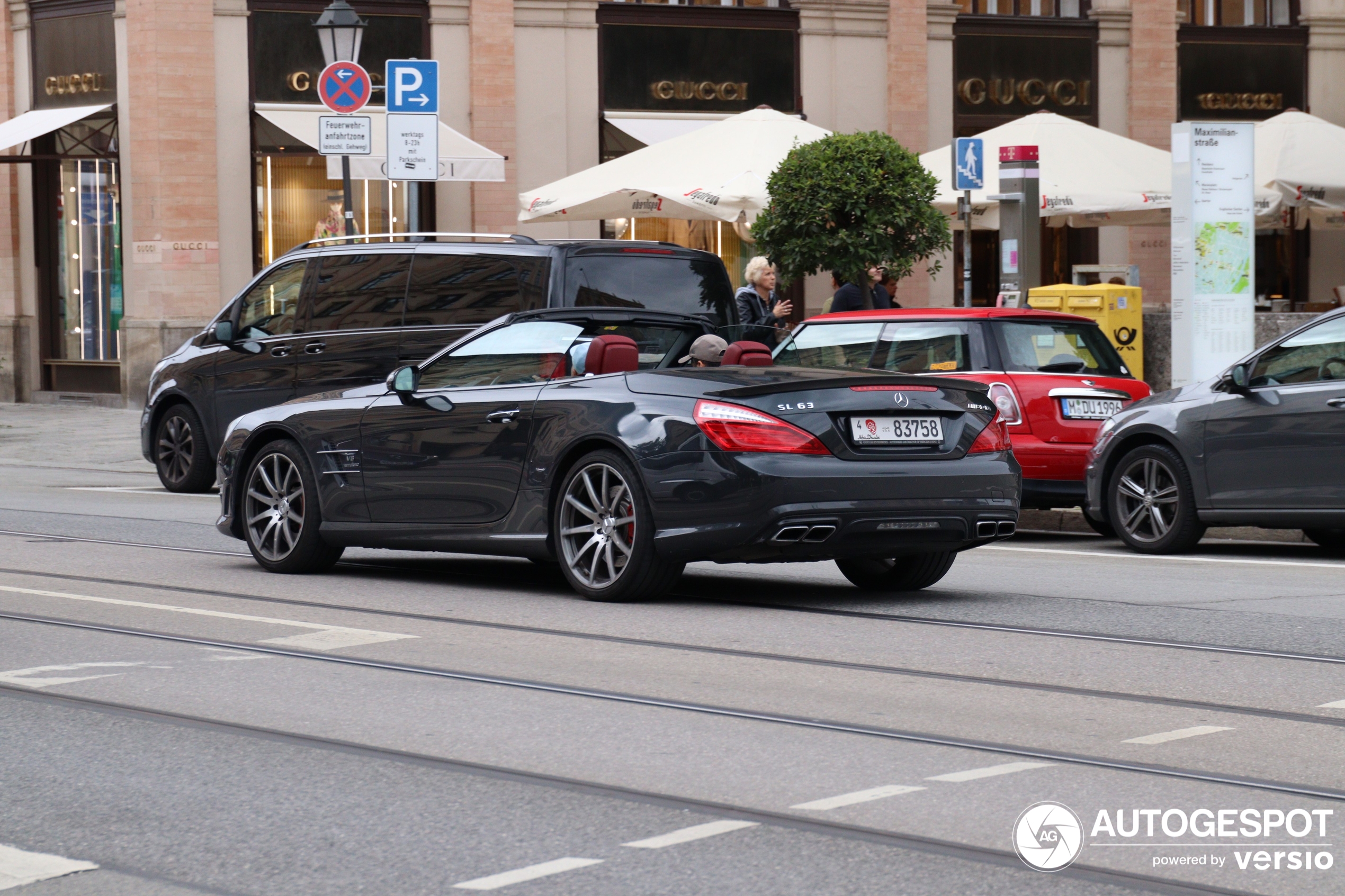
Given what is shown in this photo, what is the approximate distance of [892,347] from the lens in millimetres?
12922

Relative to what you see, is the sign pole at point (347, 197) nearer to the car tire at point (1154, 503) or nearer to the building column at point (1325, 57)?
the car tire at point (1154, 503)

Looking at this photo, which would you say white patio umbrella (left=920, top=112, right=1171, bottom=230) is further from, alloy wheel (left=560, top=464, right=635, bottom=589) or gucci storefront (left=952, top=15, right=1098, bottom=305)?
alloy wheel (left=560, top=464, right=635, bottom=589)

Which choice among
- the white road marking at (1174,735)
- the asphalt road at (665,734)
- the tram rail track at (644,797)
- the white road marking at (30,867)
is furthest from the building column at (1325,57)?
the white road marking at (30,867)

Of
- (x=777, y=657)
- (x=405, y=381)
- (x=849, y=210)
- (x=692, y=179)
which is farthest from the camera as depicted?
(x=692, y=179)

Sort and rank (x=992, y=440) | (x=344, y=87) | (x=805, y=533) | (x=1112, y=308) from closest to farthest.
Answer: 1. (x=805, y=533)
2. (x=992, y=440)
3. (x=1112, y=308)
4. (x=344, y=87)

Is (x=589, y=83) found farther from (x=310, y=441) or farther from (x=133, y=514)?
(x=310, y=441)

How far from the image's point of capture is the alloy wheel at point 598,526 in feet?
29.1

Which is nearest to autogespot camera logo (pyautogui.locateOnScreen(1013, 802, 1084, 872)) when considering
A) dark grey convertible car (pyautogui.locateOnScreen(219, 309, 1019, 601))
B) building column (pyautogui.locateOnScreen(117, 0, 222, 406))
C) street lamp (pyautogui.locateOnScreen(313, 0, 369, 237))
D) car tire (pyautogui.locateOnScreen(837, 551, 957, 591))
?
dark grey convertible car (pyautogui.locateOnScreen(219, 309, 1019, 601))

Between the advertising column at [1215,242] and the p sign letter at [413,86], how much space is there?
6373 mm

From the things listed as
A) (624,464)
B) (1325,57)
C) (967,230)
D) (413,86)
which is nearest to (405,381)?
(624,464)

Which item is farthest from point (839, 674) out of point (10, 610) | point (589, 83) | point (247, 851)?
point (589, 83)

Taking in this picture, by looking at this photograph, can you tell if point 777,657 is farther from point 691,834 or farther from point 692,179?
point 692,179

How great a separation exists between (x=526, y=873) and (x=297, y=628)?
4.10m

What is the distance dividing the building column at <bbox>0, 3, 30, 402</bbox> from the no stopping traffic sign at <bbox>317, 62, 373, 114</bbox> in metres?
11.1
